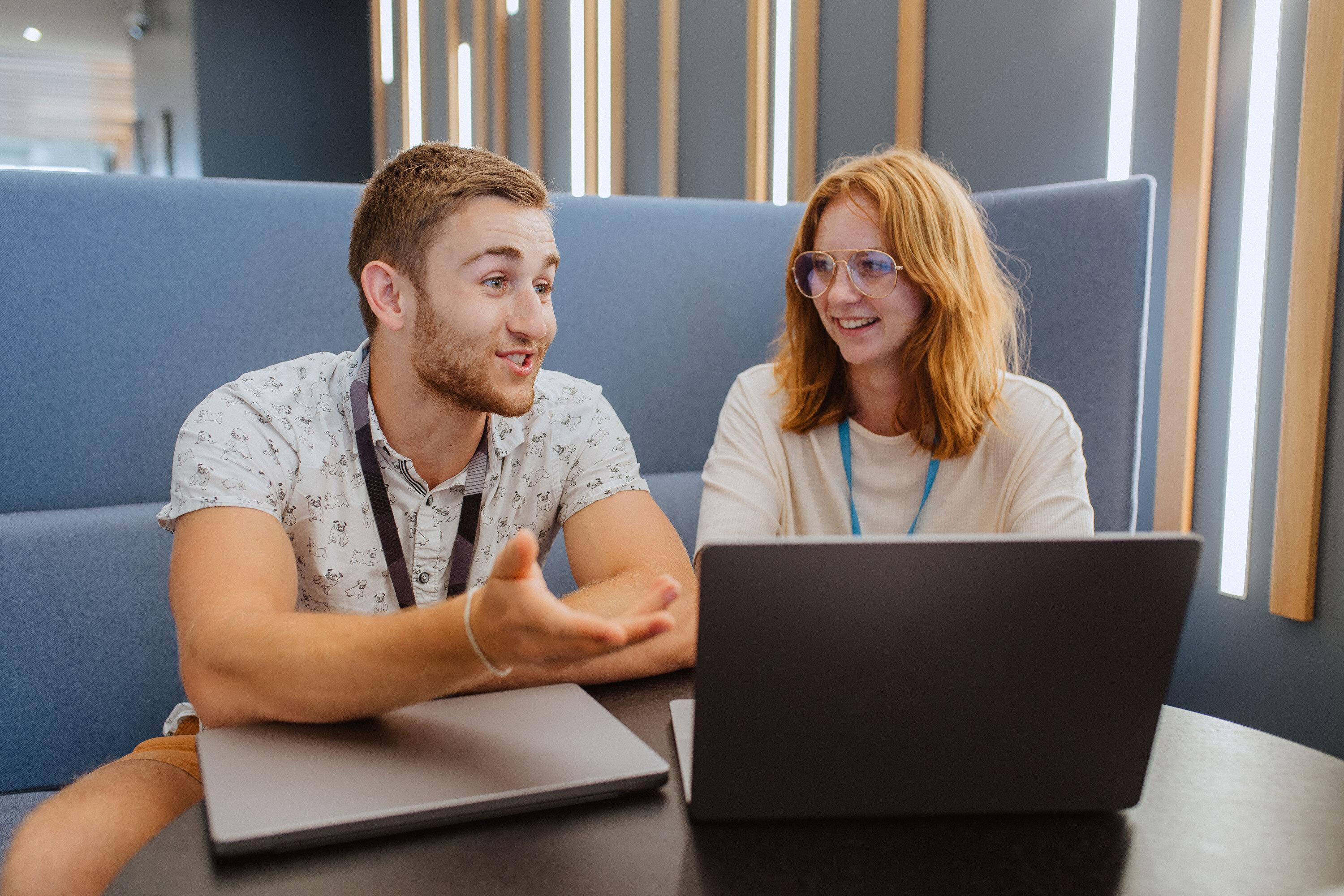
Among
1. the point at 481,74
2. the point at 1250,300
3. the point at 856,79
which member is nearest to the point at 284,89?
the point at 481,74

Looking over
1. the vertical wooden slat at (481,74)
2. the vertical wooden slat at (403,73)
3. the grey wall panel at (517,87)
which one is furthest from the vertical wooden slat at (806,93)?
the vertical wooden slat at (403,73)

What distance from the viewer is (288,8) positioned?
772 cm

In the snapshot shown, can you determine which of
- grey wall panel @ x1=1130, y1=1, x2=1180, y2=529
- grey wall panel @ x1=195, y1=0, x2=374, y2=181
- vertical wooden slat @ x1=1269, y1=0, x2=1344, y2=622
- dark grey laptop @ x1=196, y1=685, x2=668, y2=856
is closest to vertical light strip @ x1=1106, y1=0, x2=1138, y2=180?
grey wall panel @ x1=1130, y1=1, x2=1180, y2=529

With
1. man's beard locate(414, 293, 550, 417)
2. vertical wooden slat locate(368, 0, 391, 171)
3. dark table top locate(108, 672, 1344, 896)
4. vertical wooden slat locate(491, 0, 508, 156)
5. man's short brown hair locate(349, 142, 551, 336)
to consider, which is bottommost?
dark table top locate(108, 672, 1344, 896)

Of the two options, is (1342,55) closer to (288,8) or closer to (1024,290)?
(1024,290)

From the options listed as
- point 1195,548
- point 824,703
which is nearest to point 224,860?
point 824,703

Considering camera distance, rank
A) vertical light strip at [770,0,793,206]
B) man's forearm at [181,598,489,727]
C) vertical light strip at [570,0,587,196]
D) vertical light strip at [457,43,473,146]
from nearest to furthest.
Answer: man's forearm at [181,598,489,727]
vertical light strip at [770,0,793,206]
vertical light strip at [570,0,587,196]
vertical light strip at [457,43,473,146]

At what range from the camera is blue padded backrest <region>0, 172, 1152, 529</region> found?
169 centimetres

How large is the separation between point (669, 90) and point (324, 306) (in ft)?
7.25

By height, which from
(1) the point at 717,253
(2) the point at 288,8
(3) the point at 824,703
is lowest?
(3) the point at 824,703

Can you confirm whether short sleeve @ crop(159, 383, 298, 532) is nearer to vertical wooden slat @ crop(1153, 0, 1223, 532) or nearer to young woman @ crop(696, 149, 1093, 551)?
young woman @ crop(696, 149, 1093, 551)

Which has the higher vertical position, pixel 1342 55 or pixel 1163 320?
pixel 1342 55

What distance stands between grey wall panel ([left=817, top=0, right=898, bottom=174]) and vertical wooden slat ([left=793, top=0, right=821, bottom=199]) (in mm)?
27

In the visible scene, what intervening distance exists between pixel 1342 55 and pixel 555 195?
4.90 ft
